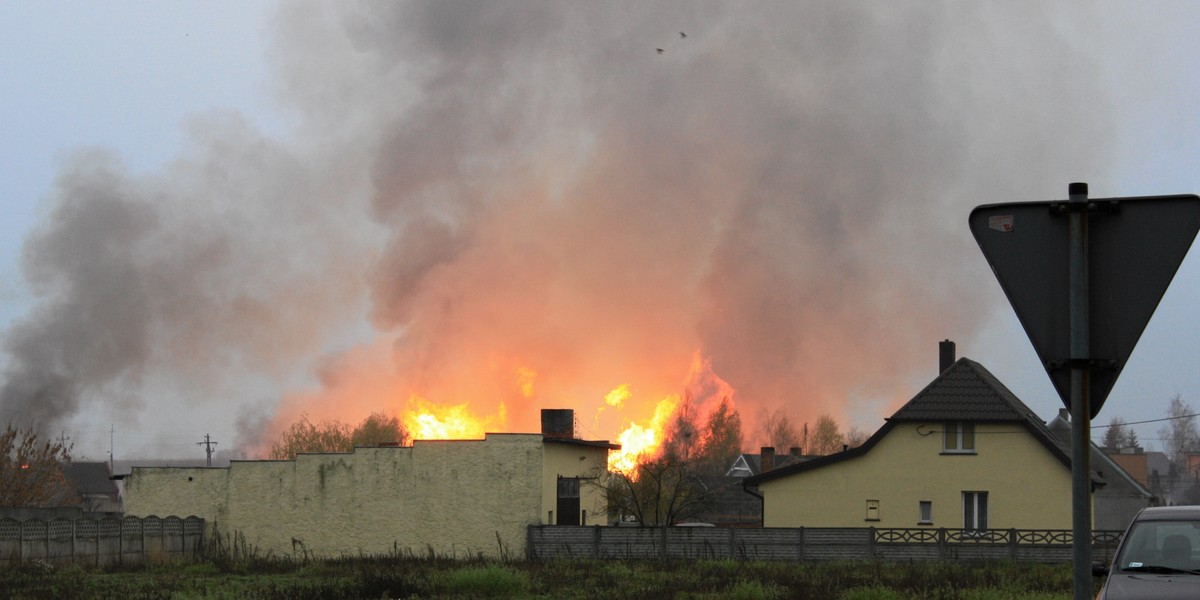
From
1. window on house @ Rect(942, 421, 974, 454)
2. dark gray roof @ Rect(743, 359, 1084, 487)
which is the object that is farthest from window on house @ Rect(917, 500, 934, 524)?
dark gray roof @ Rect(743, 359, 1084, 487)

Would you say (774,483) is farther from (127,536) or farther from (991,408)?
(127,536)

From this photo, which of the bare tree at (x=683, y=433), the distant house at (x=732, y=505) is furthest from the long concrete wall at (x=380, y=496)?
the distant house at (x=732, y=505)

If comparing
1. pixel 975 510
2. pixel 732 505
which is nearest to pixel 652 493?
pixel 975 510

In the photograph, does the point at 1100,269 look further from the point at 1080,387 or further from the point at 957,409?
the point at 957,409

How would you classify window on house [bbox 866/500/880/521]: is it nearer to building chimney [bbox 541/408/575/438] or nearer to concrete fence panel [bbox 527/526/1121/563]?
concrete fence panel [bbox 527/526/1121/563]

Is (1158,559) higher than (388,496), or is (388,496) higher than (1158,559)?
(1158,559)

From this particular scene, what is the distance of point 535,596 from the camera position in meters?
21.8

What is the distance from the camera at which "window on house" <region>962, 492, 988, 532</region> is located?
42250mm

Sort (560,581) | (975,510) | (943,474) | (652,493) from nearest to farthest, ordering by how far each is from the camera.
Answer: (560,581) < (975,510) < (943,474) < (652,493)

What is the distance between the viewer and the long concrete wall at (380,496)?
134ft

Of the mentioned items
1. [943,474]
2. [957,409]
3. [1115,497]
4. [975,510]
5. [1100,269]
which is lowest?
[1115,497]

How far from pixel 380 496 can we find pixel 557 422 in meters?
7.20

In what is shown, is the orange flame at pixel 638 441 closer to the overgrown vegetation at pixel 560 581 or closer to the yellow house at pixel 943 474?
the yellow house at pixel 943 474

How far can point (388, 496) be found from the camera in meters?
41.8
